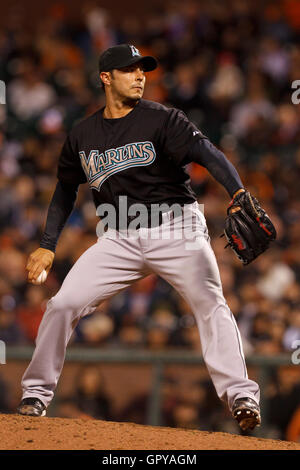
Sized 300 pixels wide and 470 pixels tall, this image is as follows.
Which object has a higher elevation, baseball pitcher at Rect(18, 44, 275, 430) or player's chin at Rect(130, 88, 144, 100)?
player's chin at Rect(130, 88, 144, 100)

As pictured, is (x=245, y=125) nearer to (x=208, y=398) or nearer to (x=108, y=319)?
(x=108, y=319)

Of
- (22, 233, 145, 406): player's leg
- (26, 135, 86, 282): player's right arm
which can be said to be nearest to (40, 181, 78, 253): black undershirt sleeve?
(26, 135, 86, 282): player's right arm

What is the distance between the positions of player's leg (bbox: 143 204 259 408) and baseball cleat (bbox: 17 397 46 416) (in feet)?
2.81

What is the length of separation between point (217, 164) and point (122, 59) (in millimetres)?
727

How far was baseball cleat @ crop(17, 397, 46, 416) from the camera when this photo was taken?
366 centimetres

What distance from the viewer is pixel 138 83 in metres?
3.70

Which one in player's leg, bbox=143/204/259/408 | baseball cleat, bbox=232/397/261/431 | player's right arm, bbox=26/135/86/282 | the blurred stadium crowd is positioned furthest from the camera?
the blurred stadium crowd

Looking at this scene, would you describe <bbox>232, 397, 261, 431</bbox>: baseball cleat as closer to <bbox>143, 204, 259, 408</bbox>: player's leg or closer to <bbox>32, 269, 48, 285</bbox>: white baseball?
<bbox>143, 204, 259, 408</bbox>: player's leg

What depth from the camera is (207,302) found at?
3.57 meters

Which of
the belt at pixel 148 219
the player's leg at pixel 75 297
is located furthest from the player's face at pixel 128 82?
the player's leg at pixel 75 297

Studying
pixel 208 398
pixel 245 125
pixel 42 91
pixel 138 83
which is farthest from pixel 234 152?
pixel 138 83

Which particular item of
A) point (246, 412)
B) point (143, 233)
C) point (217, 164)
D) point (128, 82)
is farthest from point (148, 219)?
point (246, 412)

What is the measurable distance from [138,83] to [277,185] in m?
4.22
